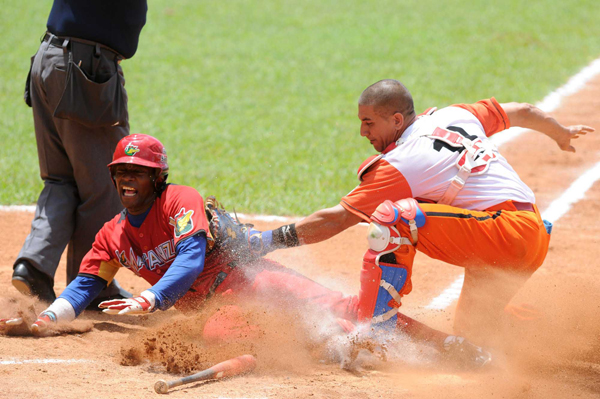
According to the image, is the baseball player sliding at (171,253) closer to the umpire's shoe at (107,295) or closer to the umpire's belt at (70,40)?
the umpire's shoe at (107,295)

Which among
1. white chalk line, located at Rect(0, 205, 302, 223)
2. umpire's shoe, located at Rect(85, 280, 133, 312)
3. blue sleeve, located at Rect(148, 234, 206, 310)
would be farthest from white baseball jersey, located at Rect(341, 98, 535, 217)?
white chalk line, located at Rect(0, 205, 302, 223)

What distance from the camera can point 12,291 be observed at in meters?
5.43

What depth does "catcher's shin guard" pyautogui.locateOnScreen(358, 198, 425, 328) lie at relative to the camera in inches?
173

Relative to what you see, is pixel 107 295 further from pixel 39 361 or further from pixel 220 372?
pixel 220 372

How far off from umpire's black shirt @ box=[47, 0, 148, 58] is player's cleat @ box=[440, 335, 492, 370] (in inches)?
124

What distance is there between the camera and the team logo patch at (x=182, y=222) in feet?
15.0

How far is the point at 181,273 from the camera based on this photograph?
4402 mm

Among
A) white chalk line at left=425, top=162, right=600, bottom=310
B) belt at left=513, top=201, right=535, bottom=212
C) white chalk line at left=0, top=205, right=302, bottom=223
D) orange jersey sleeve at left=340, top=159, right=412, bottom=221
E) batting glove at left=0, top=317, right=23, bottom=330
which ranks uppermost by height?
orange jersey sleeve at left=340, top=159, right=412, bottom=221

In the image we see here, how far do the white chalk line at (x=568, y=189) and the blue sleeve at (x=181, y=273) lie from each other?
87.0 inches

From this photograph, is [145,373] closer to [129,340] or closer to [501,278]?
[129,340]

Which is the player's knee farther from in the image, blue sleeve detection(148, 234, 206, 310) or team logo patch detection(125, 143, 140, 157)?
team logo patch detection(125, 143, 140, 157)

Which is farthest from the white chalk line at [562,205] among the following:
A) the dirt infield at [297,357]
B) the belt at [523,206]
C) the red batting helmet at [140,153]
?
the red batting helmet at [140,153]

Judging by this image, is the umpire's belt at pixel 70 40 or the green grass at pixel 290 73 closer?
the umpire's belt at pixel 70 40

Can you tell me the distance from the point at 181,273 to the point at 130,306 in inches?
17.5
